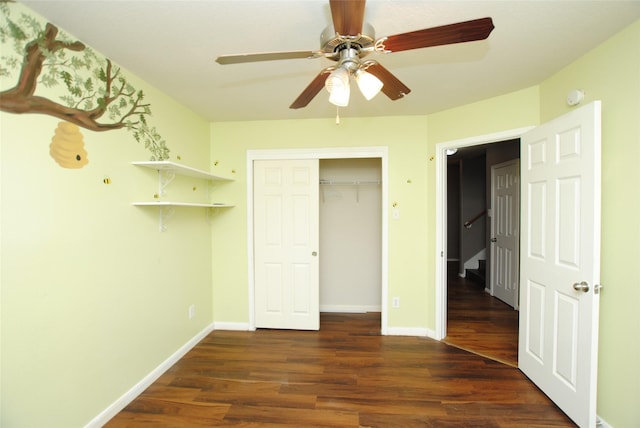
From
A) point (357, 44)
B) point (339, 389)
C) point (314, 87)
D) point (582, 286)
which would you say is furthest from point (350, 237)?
point (357, 44)

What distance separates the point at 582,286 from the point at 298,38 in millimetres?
2231

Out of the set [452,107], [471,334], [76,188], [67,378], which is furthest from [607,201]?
[67,378]

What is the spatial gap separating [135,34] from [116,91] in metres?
0.49

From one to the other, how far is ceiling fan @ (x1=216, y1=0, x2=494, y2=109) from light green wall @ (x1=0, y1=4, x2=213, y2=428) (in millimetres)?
1137

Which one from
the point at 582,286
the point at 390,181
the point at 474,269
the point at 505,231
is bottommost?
the point at 474,269

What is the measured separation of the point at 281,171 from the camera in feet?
10.2

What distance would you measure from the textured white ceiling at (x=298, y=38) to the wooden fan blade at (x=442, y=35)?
347mm

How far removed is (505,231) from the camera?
396 centimetres

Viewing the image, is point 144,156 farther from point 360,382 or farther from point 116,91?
point 360,382

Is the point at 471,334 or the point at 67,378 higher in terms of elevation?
the point at 67,378

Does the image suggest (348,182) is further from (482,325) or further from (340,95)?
(340,95)

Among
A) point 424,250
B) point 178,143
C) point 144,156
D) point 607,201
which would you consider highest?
point 178,143

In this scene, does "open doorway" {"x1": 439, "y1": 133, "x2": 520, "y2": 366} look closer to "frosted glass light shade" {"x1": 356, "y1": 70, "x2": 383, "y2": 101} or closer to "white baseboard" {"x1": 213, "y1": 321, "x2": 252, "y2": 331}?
"frosted glass light shade" {"x1": 356, "y1": 70, "x2": 383, "y2": 101}

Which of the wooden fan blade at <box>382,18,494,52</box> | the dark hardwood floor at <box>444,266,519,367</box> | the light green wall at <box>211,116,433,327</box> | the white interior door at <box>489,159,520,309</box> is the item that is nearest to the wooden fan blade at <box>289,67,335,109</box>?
the wooden fan blade at <box>382,18,494,52</box>
